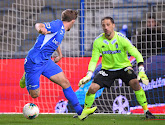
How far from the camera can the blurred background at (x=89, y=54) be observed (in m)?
8.97

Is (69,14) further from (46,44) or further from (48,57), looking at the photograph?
(48,57)

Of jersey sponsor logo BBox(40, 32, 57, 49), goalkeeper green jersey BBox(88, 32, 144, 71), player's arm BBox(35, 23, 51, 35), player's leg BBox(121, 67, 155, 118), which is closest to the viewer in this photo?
player's arm BBox(35, 23, 51, 35)

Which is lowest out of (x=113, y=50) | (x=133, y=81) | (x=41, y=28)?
(x=133, y=81)

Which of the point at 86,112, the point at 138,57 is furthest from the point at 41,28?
the point at 138,57

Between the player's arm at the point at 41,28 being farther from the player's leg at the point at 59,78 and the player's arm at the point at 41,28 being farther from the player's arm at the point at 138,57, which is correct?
the player's arm at the point at 138,57

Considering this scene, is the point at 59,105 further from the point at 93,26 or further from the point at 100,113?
the point at 93,26

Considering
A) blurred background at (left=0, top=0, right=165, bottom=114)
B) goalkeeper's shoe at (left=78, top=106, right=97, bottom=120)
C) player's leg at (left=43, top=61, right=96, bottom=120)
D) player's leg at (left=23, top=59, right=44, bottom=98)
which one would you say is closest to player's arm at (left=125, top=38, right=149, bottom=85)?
goalkeeper's shoe at (left=78, top=106, right=97, bottom=120)

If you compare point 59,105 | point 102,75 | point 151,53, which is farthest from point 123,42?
point 59,105

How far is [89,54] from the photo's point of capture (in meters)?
9.29

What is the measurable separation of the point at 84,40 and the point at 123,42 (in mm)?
2650

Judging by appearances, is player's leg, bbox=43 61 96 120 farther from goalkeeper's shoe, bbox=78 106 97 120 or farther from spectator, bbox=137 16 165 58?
spectator, bbox=137 16 165 58

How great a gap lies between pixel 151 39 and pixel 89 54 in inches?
59.9

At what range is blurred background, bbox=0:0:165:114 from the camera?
8969 millimetres

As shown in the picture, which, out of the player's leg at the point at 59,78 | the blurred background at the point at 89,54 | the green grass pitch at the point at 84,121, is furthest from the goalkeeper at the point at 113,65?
the blurred background at the point at 89,54
